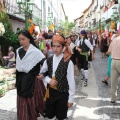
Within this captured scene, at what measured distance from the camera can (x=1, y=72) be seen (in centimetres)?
889

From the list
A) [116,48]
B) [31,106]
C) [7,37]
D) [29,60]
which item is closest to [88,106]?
[116,48]

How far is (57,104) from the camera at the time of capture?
3.99m

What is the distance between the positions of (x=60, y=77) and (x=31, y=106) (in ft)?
2.92

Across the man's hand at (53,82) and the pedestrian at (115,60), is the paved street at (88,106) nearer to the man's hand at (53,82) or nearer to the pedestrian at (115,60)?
the pedestrian at (115,60)

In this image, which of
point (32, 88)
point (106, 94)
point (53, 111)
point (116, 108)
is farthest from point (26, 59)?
point (106, 94)

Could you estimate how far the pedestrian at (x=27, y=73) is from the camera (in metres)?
4.16

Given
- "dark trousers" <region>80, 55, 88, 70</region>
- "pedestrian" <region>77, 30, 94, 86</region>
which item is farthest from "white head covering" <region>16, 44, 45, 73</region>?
"dark trousers" <region>80, 55, 88, 70</region>

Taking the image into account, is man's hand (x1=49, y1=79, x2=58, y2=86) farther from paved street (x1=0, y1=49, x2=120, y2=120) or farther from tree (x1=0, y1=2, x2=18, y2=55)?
tree (x1=0, y1=2, x2=18, y2=55)

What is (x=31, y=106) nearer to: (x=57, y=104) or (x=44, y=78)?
(x=57, y=104)

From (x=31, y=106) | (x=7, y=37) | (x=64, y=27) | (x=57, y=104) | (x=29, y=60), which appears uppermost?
(x=64, y=27)

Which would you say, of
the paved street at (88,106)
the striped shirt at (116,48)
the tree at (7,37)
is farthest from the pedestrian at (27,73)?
the tree at (7,37)

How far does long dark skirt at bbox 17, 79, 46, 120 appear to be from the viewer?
4.35 metres

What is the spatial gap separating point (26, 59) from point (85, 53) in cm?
467

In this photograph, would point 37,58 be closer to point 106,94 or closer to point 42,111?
point 42,111
